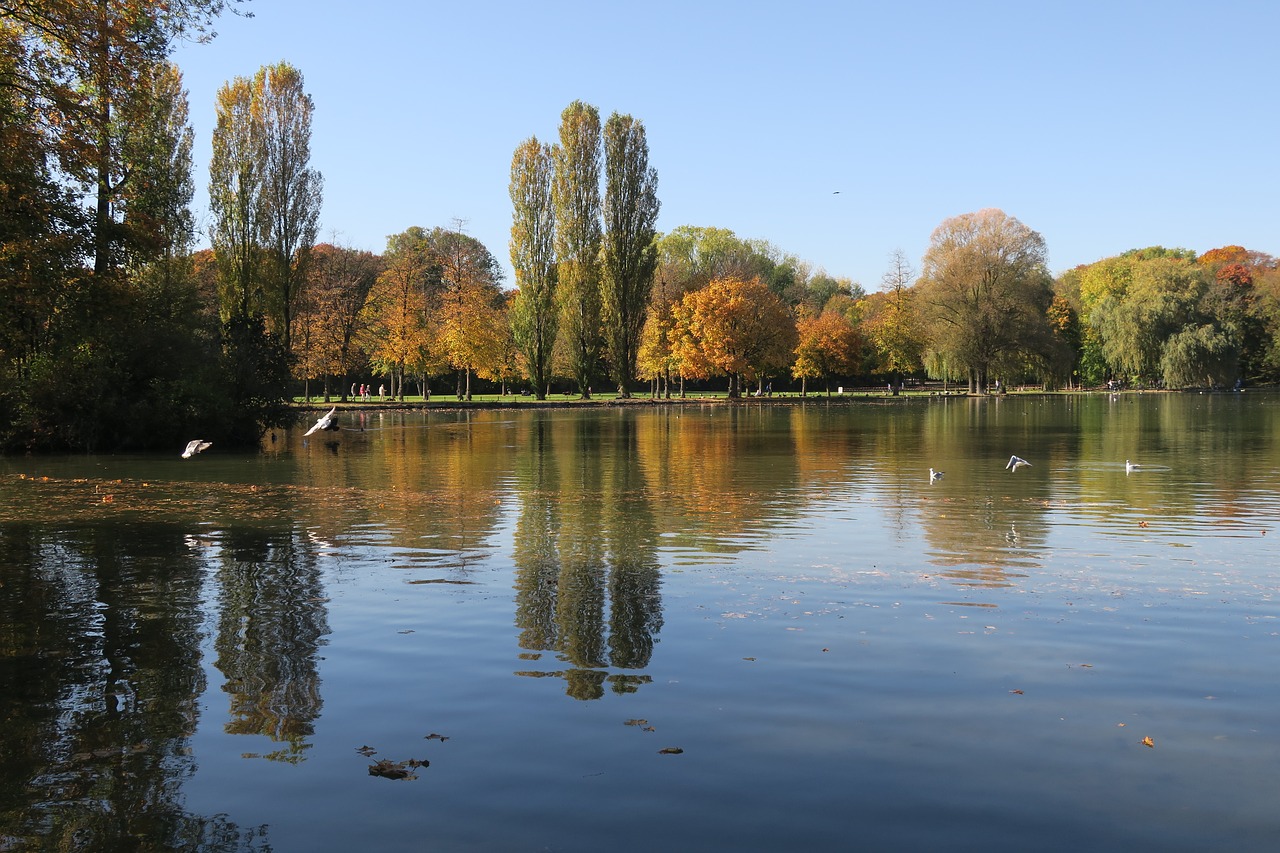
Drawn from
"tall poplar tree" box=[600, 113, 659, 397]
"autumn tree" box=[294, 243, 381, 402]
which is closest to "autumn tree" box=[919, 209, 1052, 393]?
"tall poplar tree" box=[600, 113, 659, 397]

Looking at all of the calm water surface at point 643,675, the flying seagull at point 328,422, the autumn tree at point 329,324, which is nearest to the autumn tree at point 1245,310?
the autumn tree at point 329,324

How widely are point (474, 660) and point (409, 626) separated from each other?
59.3 inches

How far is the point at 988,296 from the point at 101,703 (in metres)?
88.8

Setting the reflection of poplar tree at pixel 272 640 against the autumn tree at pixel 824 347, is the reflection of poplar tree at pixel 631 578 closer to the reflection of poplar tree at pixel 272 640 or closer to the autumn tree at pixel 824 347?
the reflection of poplar tree at pixel 272 640

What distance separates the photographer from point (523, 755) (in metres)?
6.54

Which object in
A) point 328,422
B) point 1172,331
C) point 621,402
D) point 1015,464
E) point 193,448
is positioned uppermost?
point 1172,331

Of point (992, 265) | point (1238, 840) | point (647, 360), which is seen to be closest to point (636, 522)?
point (1238, 840)

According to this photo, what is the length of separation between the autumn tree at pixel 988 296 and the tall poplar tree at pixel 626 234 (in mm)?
25807

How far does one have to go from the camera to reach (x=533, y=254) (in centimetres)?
7862

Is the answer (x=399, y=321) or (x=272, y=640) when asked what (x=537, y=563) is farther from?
(x=399, y=321)

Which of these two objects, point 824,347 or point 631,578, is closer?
point 631,578

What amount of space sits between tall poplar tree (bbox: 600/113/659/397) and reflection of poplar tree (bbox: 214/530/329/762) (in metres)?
68.7

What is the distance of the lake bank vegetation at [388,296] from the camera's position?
2025 cm

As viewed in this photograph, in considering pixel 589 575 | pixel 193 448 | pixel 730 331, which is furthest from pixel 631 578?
pixel 730 331
